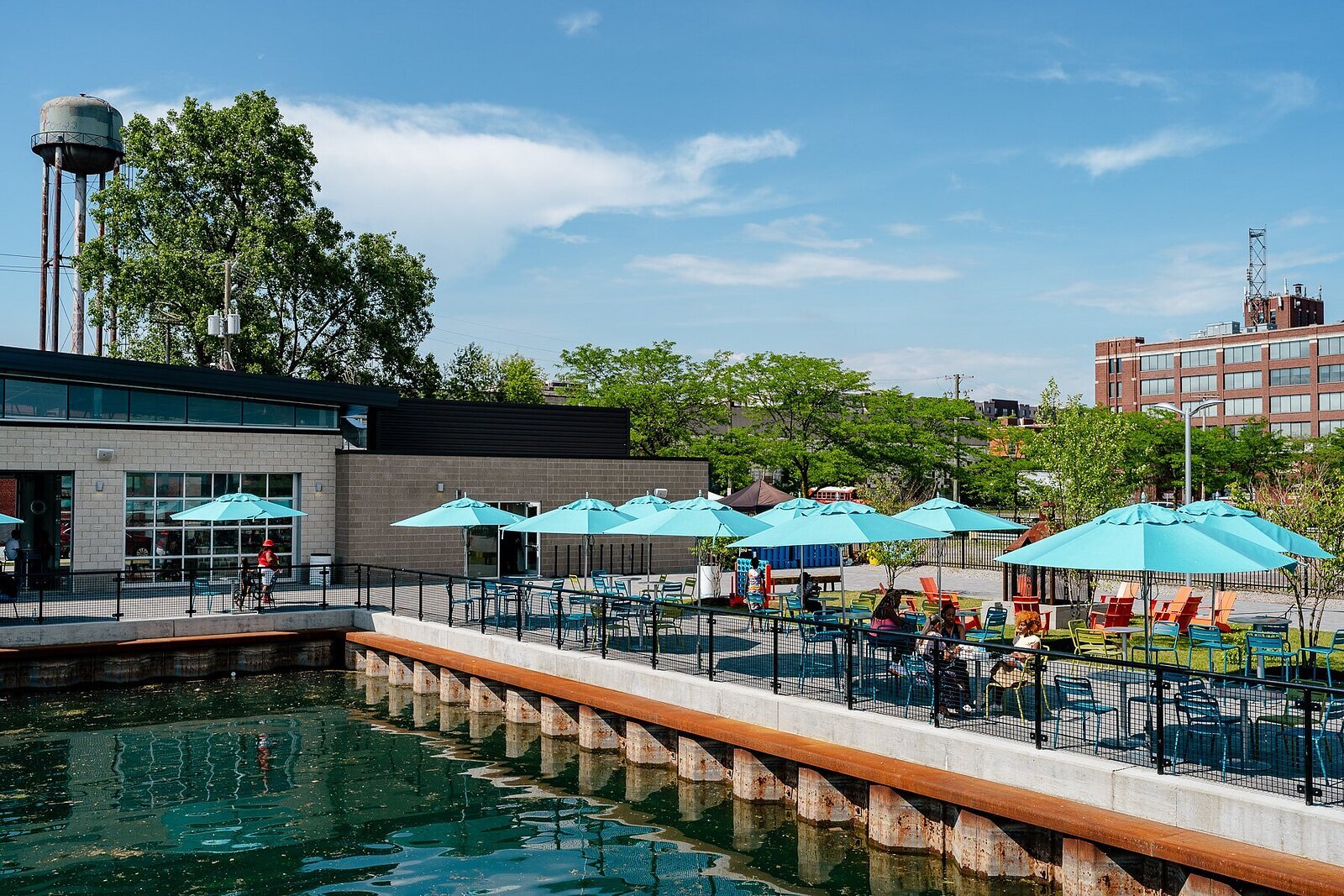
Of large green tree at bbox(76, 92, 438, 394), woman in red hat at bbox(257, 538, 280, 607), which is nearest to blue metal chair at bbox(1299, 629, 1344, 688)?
woman in red hat at bbox(257, 538, 280, 607)

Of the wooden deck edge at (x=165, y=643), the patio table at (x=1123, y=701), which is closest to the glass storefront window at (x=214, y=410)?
the wooden deck edge at (x=165, y=643)

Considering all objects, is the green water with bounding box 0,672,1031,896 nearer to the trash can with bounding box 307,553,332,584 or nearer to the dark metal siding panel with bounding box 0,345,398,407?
the trash can with bounding box 307,553,332,584

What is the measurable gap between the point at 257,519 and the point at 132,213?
24239 mm

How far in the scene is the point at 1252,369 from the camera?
106 meters

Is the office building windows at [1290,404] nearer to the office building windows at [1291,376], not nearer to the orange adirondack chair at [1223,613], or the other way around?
the office building windows at [1291,376]

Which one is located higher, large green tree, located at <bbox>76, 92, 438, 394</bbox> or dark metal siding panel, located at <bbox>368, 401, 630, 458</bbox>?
large green tree, located at <bbox>76, 92, 438, 394</bbox>

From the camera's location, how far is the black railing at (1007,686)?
11055 mm

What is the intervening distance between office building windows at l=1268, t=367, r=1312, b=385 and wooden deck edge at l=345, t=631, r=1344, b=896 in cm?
10316

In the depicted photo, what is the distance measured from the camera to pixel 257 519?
3030 cm

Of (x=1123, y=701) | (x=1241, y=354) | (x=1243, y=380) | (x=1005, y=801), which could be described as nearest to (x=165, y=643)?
(x=1005, y=801)

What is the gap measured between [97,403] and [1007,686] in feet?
77.9

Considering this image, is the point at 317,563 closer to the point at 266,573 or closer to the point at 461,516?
the point at 266,573

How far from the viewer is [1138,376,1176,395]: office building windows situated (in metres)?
113

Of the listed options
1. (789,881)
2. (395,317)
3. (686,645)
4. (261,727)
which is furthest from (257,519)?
(395,317)
